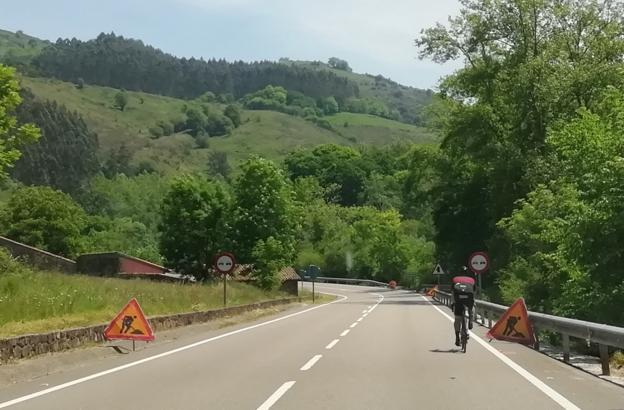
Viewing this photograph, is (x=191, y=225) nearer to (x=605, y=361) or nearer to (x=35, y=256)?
(x=35, y=256)

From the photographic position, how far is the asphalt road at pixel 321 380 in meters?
10.2

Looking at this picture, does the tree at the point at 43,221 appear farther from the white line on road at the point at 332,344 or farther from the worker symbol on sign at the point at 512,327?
the worker symbol on sign at the point at 512,327

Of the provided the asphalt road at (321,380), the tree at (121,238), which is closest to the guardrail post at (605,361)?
the asphalt road at (321,380)

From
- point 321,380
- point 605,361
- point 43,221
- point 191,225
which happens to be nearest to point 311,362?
point 321,380

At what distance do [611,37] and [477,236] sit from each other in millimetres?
21932

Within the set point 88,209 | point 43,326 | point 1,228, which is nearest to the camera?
point 43,326

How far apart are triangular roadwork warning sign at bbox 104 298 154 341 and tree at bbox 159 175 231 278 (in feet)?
156

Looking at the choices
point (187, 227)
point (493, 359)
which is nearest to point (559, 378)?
point (493, 359)

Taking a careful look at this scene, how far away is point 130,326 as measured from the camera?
1800 cm

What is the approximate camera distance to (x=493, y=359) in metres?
15.9

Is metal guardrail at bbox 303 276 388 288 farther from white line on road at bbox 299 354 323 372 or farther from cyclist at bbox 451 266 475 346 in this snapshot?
white line on road at bbox 299 354 323 372

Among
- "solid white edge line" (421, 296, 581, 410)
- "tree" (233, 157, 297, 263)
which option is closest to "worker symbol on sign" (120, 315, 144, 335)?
"solid white edge line" (421, 296, 581, 410)

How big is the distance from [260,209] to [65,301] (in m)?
37.8

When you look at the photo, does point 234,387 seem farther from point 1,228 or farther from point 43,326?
point 1,228
